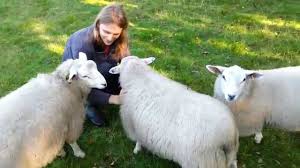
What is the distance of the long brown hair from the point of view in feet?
14.1

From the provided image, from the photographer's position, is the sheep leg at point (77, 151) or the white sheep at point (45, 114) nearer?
the white sheep at point (45, 114)

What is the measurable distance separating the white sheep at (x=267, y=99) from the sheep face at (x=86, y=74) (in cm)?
112

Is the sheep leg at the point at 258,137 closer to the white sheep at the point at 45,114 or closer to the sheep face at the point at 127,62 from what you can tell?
the sheep face at the point at 127,62

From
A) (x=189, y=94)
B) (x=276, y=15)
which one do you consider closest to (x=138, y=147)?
(x=189, y=94)

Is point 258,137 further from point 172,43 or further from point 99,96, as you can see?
point 172,43

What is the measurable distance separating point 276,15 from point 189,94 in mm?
4496

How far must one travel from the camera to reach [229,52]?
261 inches

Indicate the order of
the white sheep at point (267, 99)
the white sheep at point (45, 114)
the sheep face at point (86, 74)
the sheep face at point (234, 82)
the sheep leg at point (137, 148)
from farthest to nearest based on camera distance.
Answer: the sheep leg at point (137, 148)
the white sheep at point (267, 99)
the sheep face at point (86, 74)
the sheep face at point (234, 82)
the white sheep at point (45, 114)

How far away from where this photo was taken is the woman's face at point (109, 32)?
4.32 metres

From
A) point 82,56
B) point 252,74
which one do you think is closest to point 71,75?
point 82,56

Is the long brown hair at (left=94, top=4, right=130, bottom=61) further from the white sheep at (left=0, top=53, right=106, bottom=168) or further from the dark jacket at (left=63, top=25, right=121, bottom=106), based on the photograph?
the white sheep at (left=0, top=53, right=106, bottom=168)

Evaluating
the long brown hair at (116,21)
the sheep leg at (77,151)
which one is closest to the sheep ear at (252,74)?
the long brown hair at (116,21)

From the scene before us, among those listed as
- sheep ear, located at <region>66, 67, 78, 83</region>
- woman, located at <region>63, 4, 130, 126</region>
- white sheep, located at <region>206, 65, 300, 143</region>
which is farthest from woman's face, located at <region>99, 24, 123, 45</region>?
white sheep, located at <region>206, 65, 300, 143</region>

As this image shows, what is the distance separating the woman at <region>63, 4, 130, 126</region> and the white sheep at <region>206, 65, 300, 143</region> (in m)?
1.01
